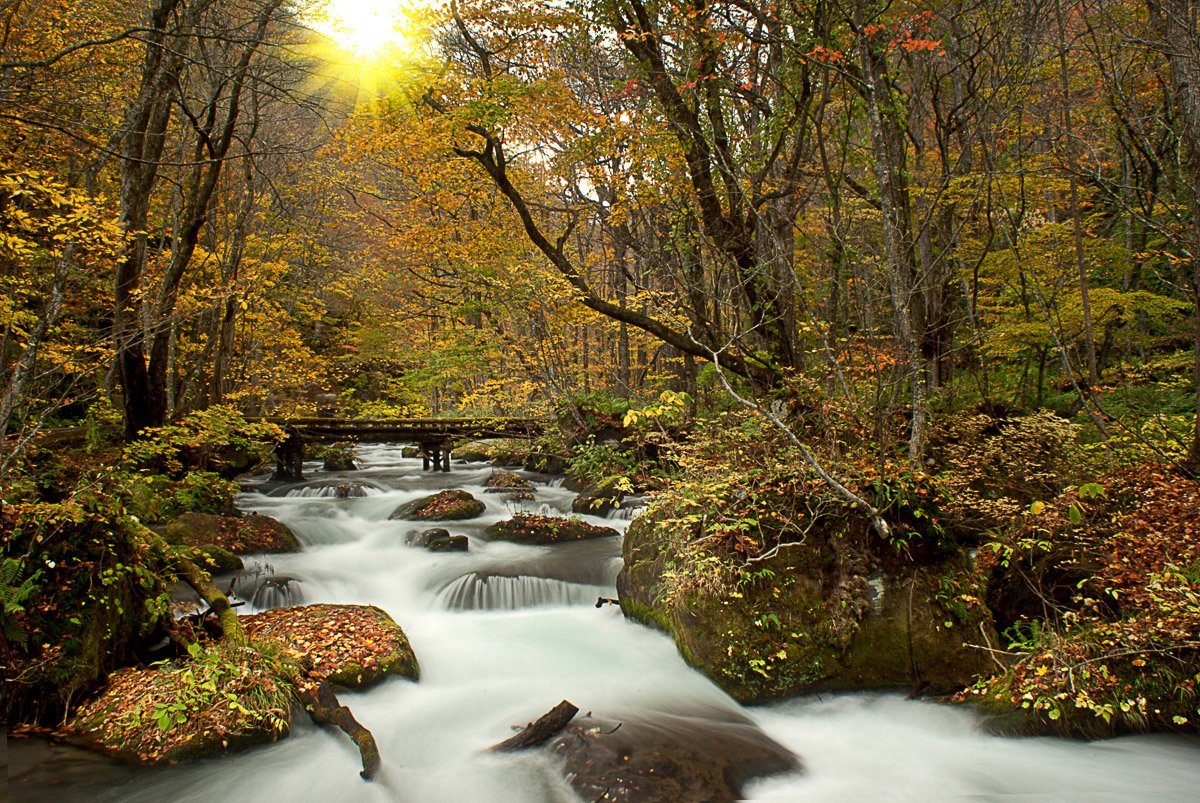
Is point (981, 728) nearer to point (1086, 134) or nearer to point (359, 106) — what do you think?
point (359, 106)

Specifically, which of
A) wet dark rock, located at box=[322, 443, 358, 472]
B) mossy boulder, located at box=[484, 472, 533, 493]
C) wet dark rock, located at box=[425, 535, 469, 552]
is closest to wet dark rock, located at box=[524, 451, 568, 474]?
mossy boulder, located at box=[484, 472, 533, 493]

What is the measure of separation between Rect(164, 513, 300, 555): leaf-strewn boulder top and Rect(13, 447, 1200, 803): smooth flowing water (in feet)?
2.22

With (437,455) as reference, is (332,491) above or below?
below

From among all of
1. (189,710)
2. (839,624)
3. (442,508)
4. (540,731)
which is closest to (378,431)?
(442,508)

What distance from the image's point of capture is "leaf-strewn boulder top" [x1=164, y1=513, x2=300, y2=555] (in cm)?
794

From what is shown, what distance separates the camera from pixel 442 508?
11289 millimetres

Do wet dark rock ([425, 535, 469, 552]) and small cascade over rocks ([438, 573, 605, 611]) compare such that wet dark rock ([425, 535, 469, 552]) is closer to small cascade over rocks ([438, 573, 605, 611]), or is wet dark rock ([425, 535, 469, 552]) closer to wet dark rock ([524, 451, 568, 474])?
small cascade over rocks ([438, 573, 605, 611])

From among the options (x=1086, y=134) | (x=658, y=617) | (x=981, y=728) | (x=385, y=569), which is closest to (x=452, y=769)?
(x=658, y=617)

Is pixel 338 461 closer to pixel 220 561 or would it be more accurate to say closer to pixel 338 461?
pixel 338 461

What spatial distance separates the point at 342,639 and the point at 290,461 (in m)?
10.5

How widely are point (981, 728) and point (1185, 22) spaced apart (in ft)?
18.5

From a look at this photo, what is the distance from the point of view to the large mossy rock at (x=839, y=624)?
5.00 metres

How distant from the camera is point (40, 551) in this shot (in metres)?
4.27

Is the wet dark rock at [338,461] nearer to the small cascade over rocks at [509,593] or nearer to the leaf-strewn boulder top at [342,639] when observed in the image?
the small cascade over rocks at [509,593]
